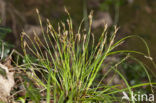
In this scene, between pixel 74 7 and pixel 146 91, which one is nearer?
pixel 146 91

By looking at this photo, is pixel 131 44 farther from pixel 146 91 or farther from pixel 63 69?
pixel 63 69

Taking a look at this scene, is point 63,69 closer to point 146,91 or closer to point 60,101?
point 60,101

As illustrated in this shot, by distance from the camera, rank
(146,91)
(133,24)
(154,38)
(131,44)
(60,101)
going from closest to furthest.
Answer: (60,101)
(146,91)
(131,44)
(154,38)
(133,24)

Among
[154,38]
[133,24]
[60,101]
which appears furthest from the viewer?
[133,24]

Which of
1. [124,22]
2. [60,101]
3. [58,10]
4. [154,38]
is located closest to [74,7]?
[58,10]

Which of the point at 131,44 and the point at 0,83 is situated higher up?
the point at 131,44

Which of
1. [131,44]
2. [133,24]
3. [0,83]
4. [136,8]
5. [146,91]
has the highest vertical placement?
[136,8]

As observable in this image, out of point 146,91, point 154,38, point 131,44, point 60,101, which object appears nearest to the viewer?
point 60,101

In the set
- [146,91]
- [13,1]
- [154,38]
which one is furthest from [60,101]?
[13,1]

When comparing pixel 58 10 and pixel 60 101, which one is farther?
pixel 58 10
